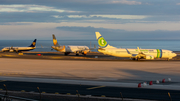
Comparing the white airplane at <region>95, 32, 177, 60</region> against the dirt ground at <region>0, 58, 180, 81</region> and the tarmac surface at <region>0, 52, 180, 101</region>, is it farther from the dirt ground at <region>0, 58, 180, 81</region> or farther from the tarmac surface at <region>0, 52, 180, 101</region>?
the tarmac surface at <region>0, 52, 180, 101</region>

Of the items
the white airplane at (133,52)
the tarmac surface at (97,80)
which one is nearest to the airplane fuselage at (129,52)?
the white airplane at (133,52)

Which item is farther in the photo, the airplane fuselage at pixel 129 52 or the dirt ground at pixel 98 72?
the airplane fuselage at pixel 129 52

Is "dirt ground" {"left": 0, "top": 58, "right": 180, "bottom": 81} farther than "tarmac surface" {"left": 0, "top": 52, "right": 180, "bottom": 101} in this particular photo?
Yes

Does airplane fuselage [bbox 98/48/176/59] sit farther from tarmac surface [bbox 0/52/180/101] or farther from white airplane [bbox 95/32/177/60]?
tarmac surface [bbox 0/52/180/101]

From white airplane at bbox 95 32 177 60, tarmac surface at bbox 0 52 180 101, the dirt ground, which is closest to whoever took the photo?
tarmac surface at bbox 0 52 180 101

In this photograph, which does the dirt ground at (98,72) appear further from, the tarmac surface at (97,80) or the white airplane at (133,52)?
the white airplane at (133,52)

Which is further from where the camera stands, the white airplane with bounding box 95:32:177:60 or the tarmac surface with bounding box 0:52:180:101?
the white airplane with bounding box 95:32:177:60

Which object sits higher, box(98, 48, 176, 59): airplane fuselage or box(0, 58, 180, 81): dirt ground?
box(98, 48, 176, 59): airplane fuselage

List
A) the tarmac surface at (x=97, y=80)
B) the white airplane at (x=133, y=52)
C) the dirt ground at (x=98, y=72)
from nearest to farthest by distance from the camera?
the tarmac surface at (x=97, y=80), the dirt ground at (x=98, y=72), the white airplane at (x=133, y=52)

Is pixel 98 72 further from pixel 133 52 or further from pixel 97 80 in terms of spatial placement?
pixel 133 52

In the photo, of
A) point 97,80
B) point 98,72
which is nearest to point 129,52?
point 98,72

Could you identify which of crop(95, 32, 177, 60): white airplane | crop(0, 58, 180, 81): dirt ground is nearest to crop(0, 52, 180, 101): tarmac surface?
crop(0, 58, 180, 81): dirt ground

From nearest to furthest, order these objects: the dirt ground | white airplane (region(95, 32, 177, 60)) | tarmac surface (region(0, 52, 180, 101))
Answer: tarmac surface (region(0, 52, 180, 101))
the dirt ground
white airplane (region(95, 32, 177, 60))

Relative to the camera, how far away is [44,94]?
24.4m
